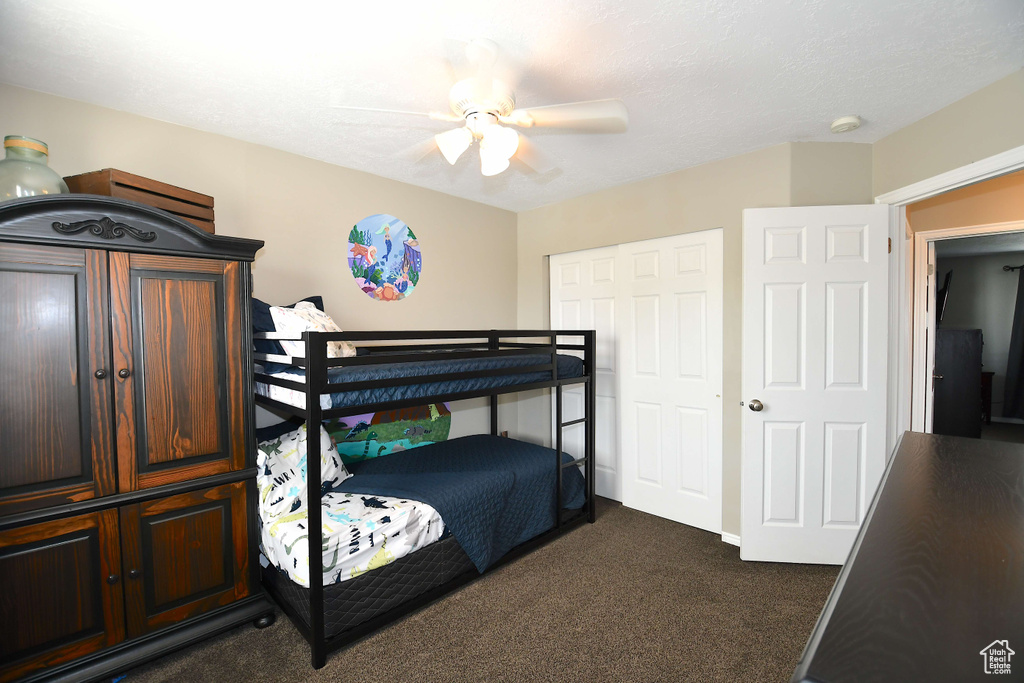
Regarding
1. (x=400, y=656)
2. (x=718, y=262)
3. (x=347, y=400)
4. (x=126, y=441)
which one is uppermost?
(x=718, y=262)

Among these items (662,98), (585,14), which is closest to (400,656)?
A: (585,14)

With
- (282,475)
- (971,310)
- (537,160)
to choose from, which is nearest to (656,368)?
(537,160)

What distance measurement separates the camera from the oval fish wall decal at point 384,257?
9.87 feet

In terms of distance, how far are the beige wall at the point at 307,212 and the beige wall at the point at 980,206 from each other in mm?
3059

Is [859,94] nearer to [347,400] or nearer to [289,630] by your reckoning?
[347,400]

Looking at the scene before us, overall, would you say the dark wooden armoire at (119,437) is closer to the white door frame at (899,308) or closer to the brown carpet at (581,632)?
the brown carpet at (581,632)

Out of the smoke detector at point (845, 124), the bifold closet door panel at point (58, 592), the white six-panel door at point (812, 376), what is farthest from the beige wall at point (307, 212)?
the smoke detector at point (845, 124)

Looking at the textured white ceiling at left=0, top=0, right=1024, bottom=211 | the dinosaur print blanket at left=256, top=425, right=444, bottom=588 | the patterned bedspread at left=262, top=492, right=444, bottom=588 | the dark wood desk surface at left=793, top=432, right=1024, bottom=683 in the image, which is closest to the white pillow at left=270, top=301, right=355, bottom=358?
the dinosaur print blanket at left=256, top=425, right=444, bottom=588

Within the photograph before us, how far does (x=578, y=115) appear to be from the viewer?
169 cm

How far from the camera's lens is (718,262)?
294 centimetres

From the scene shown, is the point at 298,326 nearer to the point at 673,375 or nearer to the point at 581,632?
the point at 581,632

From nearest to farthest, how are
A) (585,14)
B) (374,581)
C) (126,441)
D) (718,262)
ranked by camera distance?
(585,14), (126,441), (374,581), (718,262)

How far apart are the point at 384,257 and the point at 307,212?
1.85 feet

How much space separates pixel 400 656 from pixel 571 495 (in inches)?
60.3
